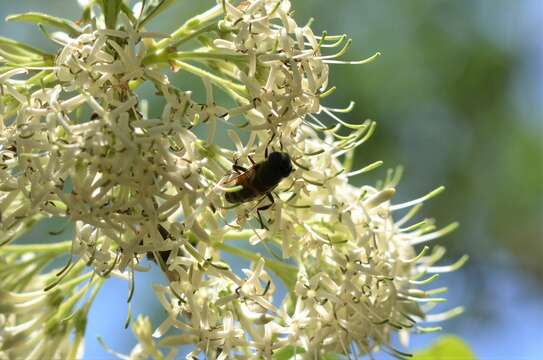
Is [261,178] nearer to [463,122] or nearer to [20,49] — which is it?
[20,49]

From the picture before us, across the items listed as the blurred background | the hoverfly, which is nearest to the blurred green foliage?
the blurred background

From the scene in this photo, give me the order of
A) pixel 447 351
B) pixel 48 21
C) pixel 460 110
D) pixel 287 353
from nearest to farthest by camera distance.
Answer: pixel 48 21
pixel 287 353
pixel 447 351
pixel 460 110

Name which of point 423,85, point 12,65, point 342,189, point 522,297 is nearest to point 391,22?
point 423,85

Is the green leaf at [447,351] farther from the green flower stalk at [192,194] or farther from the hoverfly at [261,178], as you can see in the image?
the hoverfly at [261,178]

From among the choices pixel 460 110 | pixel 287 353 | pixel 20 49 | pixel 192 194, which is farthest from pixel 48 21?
pixel 460 110

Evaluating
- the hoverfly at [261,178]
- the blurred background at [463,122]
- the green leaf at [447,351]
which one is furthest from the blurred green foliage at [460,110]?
the hoverfly at [261,178]

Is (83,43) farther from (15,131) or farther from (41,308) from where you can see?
(41,308)

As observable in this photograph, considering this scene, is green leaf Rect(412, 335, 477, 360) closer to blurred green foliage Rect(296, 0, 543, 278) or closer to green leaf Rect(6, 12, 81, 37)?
green leaf Rect(6, 12, 81, 37)
